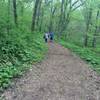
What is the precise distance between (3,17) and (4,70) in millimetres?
4895

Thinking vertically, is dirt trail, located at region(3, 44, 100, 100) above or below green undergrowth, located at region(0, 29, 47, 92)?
below

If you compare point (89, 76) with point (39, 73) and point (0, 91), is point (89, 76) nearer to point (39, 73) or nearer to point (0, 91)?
point (39, 73)

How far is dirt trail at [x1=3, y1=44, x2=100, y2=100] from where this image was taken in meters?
6.70

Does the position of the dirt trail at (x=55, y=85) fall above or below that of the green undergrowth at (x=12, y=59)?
below

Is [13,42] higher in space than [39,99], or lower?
higher

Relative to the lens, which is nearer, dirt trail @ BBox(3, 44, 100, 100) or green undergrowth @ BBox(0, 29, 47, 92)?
dirt trail @ BBox(3, 44, 100, 100)

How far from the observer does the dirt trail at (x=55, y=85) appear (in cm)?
670

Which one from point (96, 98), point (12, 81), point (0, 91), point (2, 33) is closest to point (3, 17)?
point (2, 33)

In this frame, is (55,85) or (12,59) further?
(12,59)

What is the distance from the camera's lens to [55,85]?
25.4ft

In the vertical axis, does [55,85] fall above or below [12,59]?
below

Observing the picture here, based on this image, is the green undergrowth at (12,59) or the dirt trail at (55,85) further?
the green undergrowth at (12,59)

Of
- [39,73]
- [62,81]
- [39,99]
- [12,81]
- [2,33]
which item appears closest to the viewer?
[39,99]

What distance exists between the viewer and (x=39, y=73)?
9.09 metres
